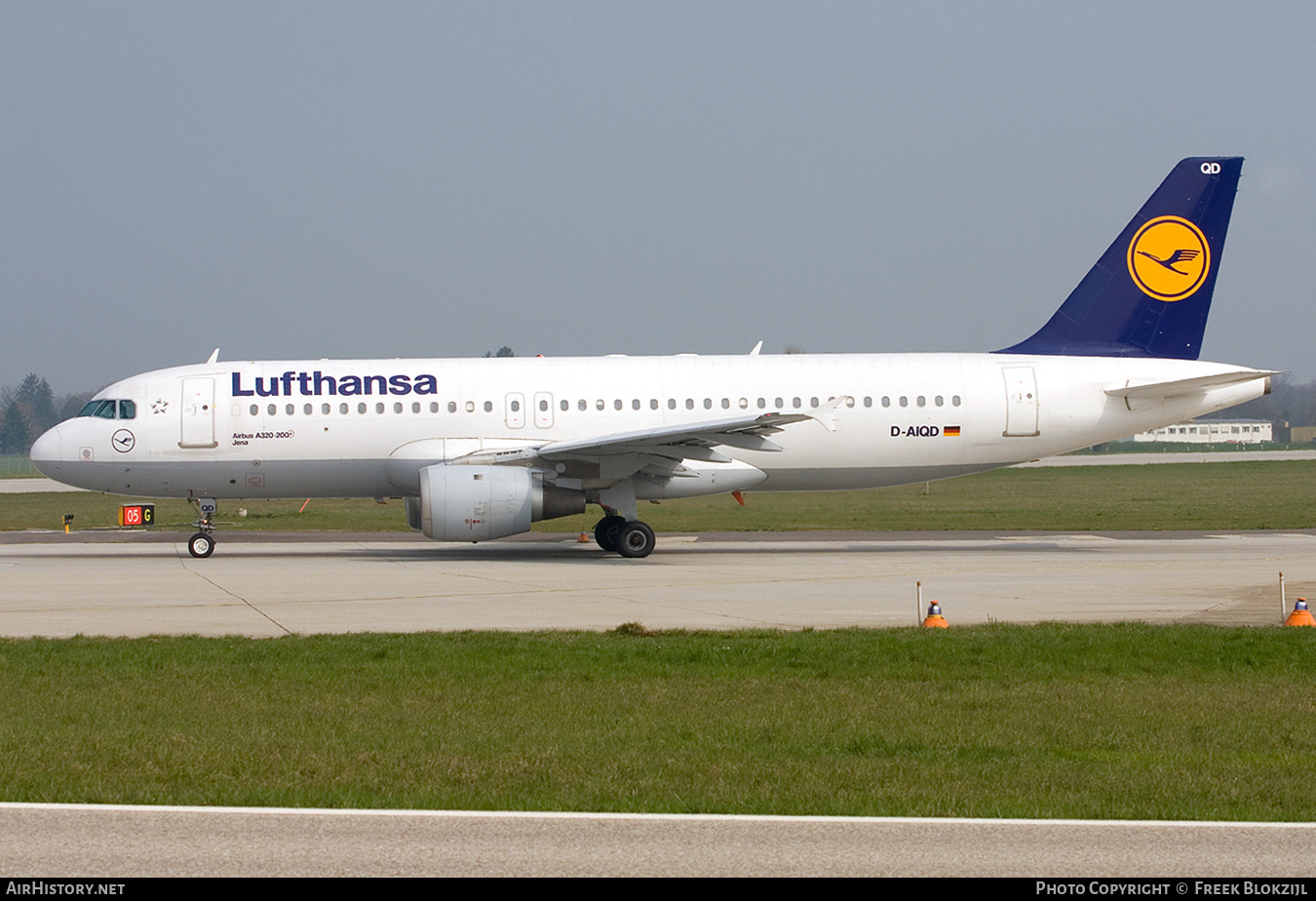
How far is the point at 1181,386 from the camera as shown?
81.5 ft

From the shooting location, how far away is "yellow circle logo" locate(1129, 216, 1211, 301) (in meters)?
25.6

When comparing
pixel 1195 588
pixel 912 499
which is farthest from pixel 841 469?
pixel 912 499

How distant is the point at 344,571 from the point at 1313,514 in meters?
25.5

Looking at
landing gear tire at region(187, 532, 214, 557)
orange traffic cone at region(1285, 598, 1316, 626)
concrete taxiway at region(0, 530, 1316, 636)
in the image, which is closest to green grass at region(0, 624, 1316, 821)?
orange traffic cone at region(1285, 598, 1316, 626)

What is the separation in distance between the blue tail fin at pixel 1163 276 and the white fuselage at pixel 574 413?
497 mm

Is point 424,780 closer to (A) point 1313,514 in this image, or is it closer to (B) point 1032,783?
(B) point 1032,783

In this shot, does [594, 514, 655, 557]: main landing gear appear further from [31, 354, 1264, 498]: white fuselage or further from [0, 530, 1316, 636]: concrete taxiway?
[31, 354, 1264, 498]: white fuselage

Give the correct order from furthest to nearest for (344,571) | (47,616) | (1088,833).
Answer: (344,571), (47,616), (1088,833)

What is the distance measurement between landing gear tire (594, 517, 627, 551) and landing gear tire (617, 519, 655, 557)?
204mm

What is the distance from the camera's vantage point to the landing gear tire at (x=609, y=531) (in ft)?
79.1

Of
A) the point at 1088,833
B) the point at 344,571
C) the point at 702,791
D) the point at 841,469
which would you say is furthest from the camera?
the point at 841,469

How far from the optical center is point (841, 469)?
25.1 metres

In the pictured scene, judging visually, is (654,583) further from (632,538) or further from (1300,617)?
(1300,617)

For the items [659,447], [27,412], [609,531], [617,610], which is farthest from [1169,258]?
[27,412]
